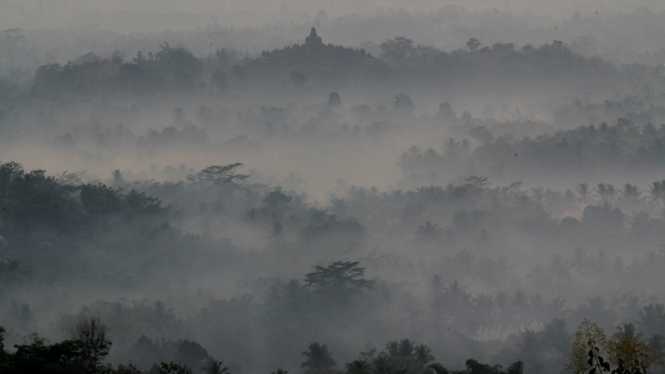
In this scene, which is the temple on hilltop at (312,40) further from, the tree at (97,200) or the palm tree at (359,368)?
the palm tree at (359,368)

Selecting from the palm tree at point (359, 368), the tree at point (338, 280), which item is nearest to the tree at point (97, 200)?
the tree at point (338, 280)

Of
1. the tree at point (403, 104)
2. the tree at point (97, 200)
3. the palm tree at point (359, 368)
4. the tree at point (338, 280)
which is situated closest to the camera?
the palm tree at point (359, 368)

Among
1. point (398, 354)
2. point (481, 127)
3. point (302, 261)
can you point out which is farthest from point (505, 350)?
point (481, 127)

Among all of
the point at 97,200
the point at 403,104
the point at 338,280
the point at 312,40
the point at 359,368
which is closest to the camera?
the point at 359,368

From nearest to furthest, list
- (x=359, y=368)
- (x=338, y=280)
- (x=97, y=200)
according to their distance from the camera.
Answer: (x=359, y=368), (x=338, y=280), (x=97, y=200)

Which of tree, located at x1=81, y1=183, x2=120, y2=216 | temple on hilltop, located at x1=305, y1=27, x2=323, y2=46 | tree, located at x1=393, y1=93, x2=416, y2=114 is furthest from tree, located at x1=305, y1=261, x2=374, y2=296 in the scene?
temple on hilltop, located at x1=305, y1=27, x2=323, y2=46

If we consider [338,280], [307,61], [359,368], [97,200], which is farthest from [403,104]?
[359,368]

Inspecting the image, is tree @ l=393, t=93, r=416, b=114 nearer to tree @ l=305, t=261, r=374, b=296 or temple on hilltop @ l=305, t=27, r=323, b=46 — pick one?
temple on hilltop @ l=305, t=27, r=323, b=46

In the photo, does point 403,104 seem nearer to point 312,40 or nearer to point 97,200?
point 312,40
